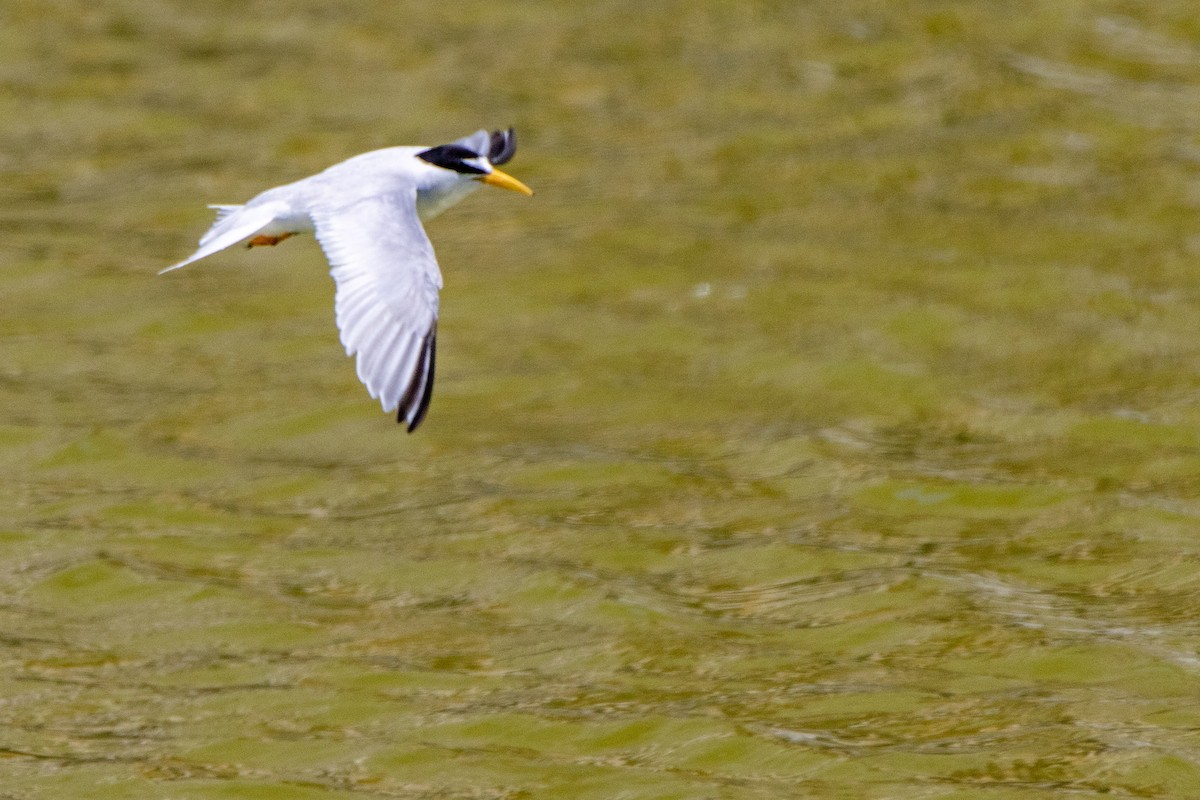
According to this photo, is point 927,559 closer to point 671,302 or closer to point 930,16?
point 671,302

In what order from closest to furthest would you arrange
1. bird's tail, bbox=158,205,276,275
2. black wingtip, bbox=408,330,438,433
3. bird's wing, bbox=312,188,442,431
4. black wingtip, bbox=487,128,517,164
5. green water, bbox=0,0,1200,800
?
1. black wingtip, bbox=408,330,438,433
2. bird's wing, bbox=312,188,442,431
3. bird's tail, bbox=158,205,276,275
4. green water, bbox=0,0,1200,800
5. black wingtip, bbox=487,128,517,164

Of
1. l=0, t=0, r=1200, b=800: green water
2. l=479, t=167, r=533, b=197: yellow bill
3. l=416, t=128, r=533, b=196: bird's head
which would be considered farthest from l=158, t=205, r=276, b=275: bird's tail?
l=0, t=0, r=1200, b=800: green water

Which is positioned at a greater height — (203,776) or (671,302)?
(671,302)

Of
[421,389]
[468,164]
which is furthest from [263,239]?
[421,389]

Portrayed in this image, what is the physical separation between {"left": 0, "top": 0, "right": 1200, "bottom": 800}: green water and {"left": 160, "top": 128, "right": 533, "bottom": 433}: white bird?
193cm

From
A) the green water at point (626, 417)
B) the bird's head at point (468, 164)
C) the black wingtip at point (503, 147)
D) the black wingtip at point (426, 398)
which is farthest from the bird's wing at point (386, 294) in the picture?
the green water at point (626, 417)

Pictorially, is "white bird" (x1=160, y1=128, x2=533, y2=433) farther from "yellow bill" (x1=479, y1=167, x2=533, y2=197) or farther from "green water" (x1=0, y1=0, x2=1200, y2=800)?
"green water" (x1=0, y1=0, x2=1200, y2=800)

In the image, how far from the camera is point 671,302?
41.8 feet

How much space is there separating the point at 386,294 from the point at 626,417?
4582mm

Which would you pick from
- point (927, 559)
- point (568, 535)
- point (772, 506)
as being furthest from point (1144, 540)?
point (568, 535)

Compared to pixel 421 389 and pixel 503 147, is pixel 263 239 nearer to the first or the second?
pixel 503 147

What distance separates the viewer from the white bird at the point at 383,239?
686cm

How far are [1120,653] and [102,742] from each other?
4124 mm

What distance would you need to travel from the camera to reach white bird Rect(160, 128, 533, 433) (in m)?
6.86
